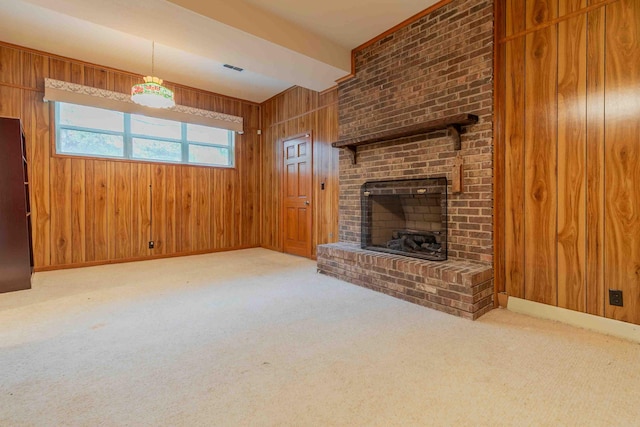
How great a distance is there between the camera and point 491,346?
1.99m

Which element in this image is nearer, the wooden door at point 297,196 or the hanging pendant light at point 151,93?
the hanging pendant light at point 151,93

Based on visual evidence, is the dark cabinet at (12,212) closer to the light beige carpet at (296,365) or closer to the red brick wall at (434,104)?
the light beige carpet at (296,365)

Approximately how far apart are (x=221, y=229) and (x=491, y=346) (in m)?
5.09

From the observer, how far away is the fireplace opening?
3.17 meters

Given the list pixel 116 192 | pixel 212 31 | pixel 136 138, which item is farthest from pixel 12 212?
pixel 212 31

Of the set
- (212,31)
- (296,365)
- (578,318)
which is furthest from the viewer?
(212,31)

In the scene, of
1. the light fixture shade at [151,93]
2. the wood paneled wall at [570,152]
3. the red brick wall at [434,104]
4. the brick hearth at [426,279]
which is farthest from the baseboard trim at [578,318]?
the light fixture shade at [151,93]

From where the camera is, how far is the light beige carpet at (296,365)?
136cm

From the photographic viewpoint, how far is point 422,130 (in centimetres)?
315

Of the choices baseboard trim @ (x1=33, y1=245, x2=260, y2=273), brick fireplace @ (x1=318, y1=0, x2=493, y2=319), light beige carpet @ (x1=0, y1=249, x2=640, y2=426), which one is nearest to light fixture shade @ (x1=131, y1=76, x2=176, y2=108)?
light beige carpet @ (x1=0, y1=249, x2=640, y2=426)

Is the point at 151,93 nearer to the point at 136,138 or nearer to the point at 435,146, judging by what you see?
the point at 136,138

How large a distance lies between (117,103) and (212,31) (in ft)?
8.40

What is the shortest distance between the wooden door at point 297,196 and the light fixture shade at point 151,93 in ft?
7.33

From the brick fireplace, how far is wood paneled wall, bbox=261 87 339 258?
0.65m
